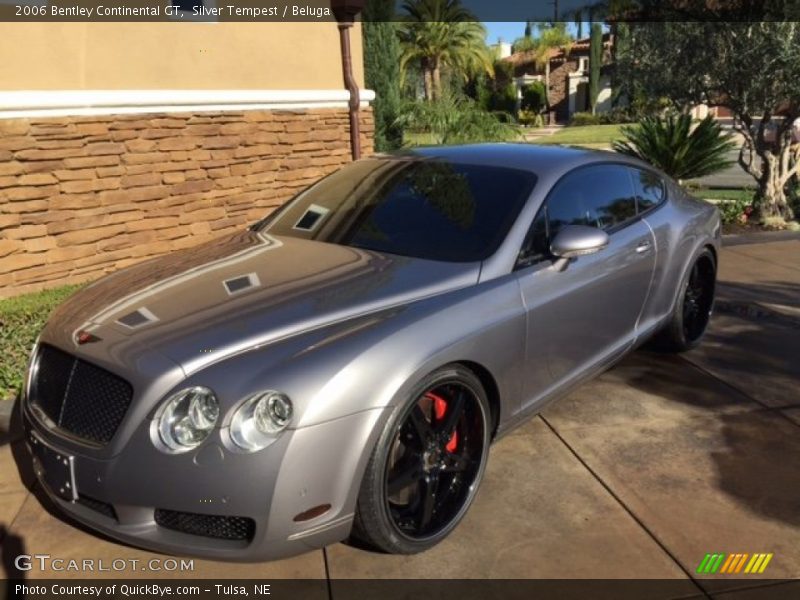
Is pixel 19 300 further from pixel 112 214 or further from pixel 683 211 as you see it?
pixel 683 211

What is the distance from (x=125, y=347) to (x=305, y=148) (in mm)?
6394

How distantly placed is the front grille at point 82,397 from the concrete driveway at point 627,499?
606 mm

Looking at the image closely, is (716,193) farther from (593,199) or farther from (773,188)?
(593,199)

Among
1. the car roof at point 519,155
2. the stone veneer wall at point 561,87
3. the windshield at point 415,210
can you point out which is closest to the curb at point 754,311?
the car roof at point 519,155

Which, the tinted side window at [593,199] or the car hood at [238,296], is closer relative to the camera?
the car hood at [238,296]

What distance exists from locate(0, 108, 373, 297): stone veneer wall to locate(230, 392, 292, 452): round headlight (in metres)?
4.74

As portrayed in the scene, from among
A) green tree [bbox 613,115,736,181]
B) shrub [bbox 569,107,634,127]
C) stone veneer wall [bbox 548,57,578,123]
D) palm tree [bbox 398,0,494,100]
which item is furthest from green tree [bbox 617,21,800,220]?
stone veneer wall [bbox 548,57,578,123]

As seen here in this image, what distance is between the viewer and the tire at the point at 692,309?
484cm

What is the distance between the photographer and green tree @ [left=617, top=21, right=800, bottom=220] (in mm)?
8562

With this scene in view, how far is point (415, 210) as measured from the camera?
3783 mm

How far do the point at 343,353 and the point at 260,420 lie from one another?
1.20ft

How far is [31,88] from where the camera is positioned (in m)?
6.36

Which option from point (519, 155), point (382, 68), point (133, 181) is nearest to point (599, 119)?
point (382, 68)

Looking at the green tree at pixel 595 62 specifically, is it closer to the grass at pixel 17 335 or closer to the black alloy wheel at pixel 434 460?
the grass at pixel 17 335
